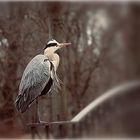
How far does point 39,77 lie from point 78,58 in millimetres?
119

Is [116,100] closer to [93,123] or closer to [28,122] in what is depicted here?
[93,123]

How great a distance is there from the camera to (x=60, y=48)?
934 mm

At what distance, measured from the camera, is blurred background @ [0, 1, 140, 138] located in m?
0.90

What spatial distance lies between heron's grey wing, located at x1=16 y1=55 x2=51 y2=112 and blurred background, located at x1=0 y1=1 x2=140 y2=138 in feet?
0.04

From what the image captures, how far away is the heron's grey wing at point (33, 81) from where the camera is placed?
35.1 inches

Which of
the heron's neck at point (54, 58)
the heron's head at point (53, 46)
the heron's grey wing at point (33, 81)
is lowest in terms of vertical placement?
the heron's grey wing at point (33, 81)

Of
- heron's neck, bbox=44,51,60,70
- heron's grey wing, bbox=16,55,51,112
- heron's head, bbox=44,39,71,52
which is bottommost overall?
heron's grey wing, bbox=16,55,51,112

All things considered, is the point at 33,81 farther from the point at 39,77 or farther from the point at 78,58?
the point at 78,58

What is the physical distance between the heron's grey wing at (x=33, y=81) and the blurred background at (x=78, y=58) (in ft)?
0.04

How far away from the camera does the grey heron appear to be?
89 cm

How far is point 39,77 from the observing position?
35.7 inches

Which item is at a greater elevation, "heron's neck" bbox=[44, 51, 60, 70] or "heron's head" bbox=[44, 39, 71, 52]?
"heron's head" bbox=[44, 39, 71, 52]

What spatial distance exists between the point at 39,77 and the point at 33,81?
16mm

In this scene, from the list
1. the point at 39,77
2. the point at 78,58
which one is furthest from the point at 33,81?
the point at 78,58
